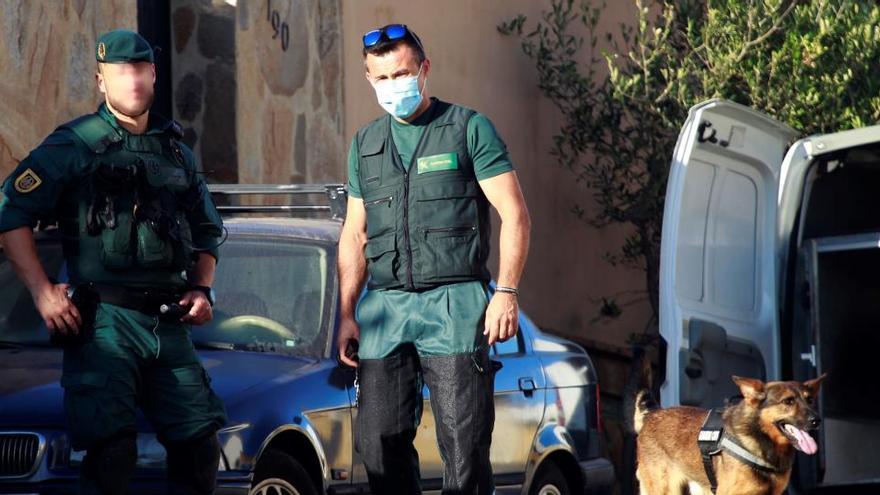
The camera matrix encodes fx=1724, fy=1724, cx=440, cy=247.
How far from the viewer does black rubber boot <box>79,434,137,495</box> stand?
5.07 meters

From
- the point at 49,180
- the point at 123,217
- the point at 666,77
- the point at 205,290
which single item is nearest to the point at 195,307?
the point at 205,290

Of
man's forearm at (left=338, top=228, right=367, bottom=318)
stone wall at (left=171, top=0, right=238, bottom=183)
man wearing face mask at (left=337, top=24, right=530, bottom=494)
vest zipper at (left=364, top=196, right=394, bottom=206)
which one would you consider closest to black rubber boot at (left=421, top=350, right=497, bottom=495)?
man wearing face mask at (left=337, top=24, right=530, bottom=494)

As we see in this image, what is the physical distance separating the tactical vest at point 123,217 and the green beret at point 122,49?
0.63 ft

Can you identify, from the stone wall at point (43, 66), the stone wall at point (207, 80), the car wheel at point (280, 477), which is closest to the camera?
the car wheel at point (280, 477)

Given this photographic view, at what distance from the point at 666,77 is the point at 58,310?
8.66 m

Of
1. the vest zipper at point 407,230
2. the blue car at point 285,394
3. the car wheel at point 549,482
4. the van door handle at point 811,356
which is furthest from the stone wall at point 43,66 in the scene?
the van door handle at point 811,356

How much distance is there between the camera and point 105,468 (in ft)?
16.6

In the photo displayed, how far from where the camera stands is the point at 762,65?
1273 cm

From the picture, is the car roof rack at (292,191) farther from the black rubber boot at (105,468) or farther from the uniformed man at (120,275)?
the black rubber boot at (105,468)

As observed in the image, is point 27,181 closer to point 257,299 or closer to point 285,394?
point 285,394

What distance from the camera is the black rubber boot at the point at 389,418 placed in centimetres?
561

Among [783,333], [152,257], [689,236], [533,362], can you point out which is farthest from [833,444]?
[152,257]

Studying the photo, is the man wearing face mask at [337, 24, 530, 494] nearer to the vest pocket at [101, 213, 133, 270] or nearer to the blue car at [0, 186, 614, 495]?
the blue car at [0, 186, 614, 495]

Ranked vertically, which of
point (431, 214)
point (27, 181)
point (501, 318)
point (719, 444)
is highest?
point (27, 181)
